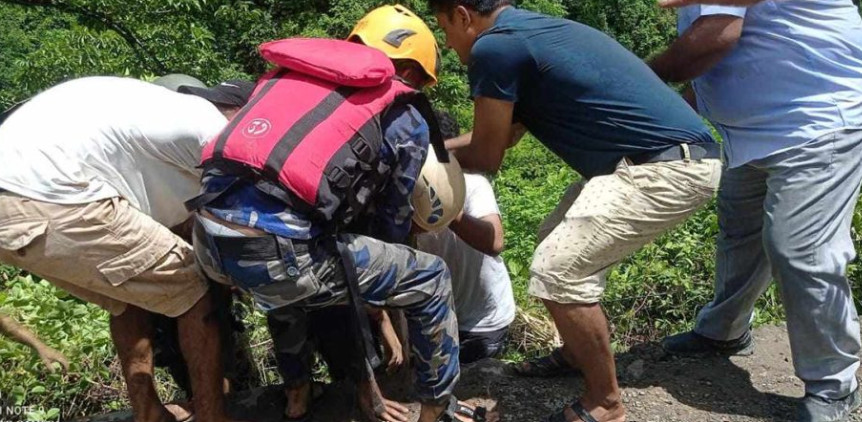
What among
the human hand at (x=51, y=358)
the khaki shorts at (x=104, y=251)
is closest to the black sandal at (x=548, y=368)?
the khaki shorts at (x=104, y=251)

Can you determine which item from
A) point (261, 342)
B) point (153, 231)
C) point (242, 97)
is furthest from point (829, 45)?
point (261, 342)

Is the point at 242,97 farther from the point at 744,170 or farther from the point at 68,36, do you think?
the point at 68,36

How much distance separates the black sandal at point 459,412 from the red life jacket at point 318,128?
2.94 feet

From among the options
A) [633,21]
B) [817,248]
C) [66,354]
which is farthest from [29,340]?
[633,21]

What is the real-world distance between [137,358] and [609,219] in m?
1.69

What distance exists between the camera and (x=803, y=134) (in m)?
3.09

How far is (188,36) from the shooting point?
7812 millimetres

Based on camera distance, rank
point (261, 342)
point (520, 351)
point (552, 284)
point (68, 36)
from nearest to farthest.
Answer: point (552, 284) < point (261, 342) < point (520, 351) < point (68, 36)

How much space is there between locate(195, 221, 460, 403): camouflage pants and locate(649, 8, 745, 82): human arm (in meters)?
1.11

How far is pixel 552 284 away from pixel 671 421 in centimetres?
87

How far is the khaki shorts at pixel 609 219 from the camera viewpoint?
3018mm

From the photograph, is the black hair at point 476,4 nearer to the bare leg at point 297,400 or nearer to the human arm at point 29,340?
the bare leg at point 297,400

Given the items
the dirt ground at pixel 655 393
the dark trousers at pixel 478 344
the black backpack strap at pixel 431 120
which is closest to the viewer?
the black backpack strap at pixel 431 120

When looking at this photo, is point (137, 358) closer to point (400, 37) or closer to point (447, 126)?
point (400, 37)
